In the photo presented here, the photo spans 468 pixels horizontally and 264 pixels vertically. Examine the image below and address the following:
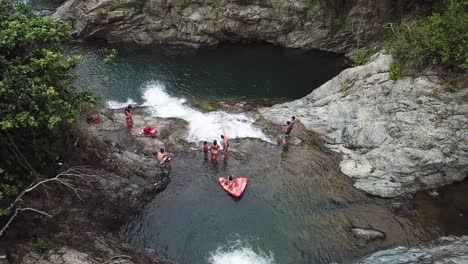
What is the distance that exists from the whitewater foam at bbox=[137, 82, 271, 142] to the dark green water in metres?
1.19

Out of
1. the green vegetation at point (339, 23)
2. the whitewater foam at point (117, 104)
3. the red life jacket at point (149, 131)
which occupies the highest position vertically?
the green vegetation at point (339, 23)

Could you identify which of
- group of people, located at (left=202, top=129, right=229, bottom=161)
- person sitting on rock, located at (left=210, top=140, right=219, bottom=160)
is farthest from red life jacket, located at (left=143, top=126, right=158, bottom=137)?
person sitting on rock, located at (left=210, top=140, right=219, bottom=160)

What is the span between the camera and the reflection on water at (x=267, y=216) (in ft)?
53.5

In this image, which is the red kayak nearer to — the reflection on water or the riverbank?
the reflection on water

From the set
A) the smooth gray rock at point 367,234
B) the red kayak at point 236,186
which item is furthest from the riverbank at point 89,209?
→ the smooth gray rock at point 367,234

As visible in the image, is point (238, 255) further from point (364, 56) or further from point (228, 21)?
point (228, 21)

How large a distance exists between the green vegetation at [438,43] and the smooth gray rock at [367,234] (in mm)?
11161

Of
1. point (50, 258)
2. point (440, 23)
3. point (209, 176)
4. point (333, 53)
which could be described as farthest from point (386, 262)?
point (333, 53)

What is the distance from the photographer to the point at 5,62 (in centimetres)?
1198

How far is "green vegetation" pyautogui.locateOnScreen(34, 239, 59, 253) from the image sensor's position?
40.6 ft

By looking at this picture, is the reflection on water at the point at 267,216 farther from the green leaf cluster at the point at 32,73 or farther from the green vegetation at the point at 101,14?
the green vegetation at the point at 101,14

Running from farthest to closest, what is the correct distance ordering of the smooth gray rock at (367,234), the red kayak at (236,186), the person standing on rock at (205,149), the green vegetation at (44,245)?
the person standing on rock at (205,149) → the red kayak at (236,186) → the smooth gray rock at (367,234) → the green vegetation at (44,245)

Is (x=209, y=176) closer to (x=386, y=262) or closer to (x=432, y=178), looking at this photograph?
(x=386, y=262)

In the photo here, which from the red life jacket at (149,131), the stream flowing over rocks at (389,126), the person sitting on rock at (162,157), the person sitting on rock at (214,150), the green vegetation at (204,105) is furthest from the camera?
the green vegetation at (204,105)
